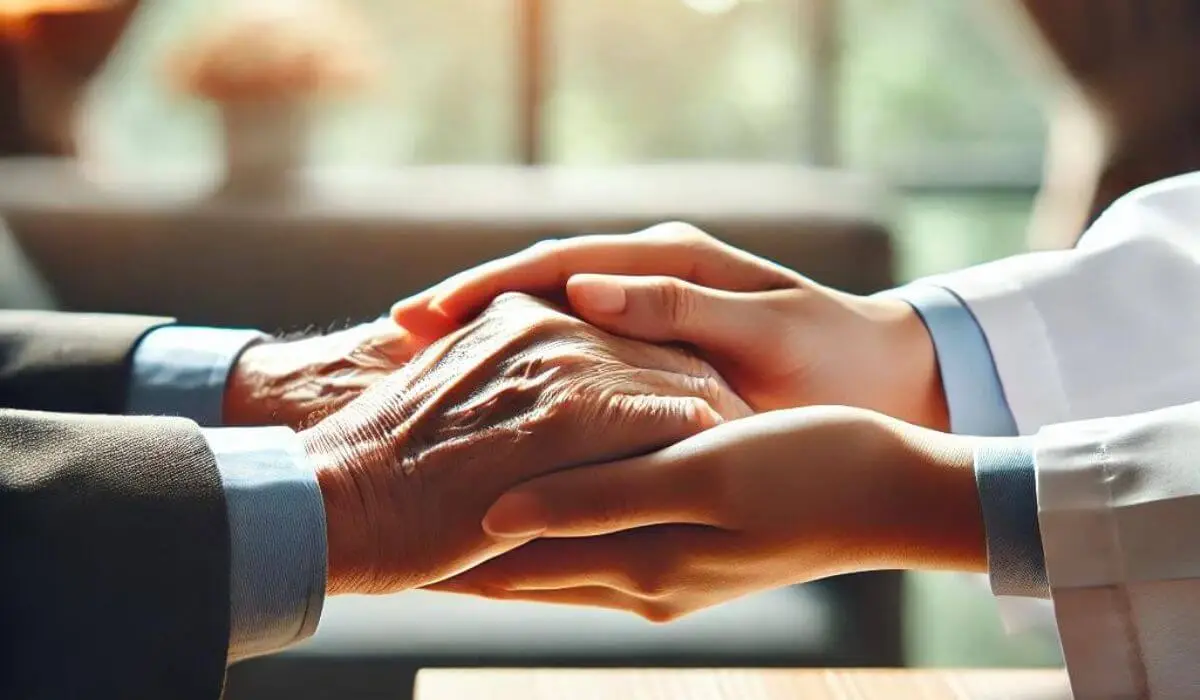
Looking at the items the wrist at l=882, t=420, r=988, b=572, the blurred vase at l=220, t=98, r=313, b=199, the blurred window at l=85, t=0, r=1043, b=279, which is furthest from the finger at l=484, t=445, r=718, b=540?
the blurred window at l=85, t=0, r=1043, b=279

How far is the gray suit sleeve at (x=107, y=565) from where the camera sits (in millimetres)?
597

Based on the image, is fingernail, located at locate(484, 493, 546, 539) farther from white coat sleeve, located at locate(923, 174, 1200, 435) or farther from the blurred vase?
the blurred vase

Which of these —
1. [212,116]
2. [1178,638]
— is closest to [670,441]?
[1178,638]

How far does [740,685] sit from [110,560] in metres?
0.41

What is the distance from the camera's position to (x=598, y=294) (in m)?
1.03

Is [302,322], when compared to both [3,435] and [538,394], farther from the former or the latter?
[3,435]

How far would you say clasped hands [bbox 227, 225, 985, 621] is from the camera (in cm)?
77

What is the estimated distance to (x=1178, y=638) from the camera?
0.68 meters

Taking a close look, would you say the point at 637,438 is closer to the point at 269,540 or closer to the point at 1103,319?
the point at 269,540

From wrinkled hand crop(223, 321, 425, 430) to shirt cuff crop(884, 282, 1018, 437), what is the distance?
44cm

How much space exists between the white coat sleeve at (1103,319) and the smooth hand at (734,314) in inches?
2.7

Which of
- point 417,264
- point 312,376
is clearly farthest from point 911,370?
point 417,264

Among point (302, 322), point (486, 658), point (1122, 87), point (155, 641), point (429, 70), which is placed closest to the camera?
point (155, 641)

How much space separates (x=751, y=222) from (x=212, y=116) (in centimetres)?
96
